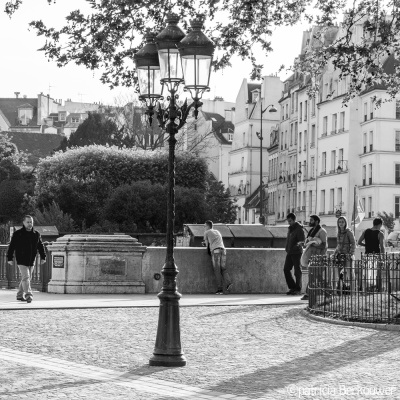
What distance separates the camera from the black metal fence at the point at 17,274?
27578 millimetres

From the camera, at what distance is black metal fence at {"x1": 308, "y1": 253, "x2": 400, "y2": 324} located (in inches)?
734

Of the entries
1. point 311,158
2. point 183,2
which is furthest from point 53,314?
point 311,158

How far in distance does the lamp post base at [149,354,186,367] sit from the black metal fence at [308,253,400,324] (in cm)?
612

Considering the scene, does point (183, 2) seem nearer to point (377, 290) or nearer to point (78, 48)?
point (78, 48)

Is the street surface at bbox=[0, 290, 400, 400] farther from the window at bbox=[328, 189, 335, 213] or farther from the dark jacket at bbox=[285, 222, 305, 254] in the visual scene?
the window at bbox=[328, 189, 335, 213]

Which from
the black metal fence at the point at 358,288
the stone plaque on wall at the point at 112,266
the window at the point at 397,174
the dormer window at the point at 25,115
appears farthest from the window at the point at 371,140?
the dormer window at the point at 25,115

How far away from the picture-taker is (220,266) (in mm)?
27562

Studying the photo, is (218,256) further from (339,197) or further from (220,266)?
(339,197)

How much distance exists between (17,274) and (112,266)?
13.7 ft

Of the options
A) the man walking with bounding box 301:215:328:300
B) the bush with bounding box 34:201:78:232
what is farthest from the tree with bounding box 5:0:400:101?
the bush with bounding box 34:201:78:232

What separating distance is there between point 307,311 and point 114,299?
5099mm

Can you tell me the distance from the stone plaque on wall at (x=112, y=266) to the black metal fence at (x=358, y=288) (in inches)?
281

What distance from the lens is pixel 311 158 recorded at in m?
107

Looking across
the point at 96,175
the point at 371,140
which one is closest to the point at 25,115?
the point at 371,140
